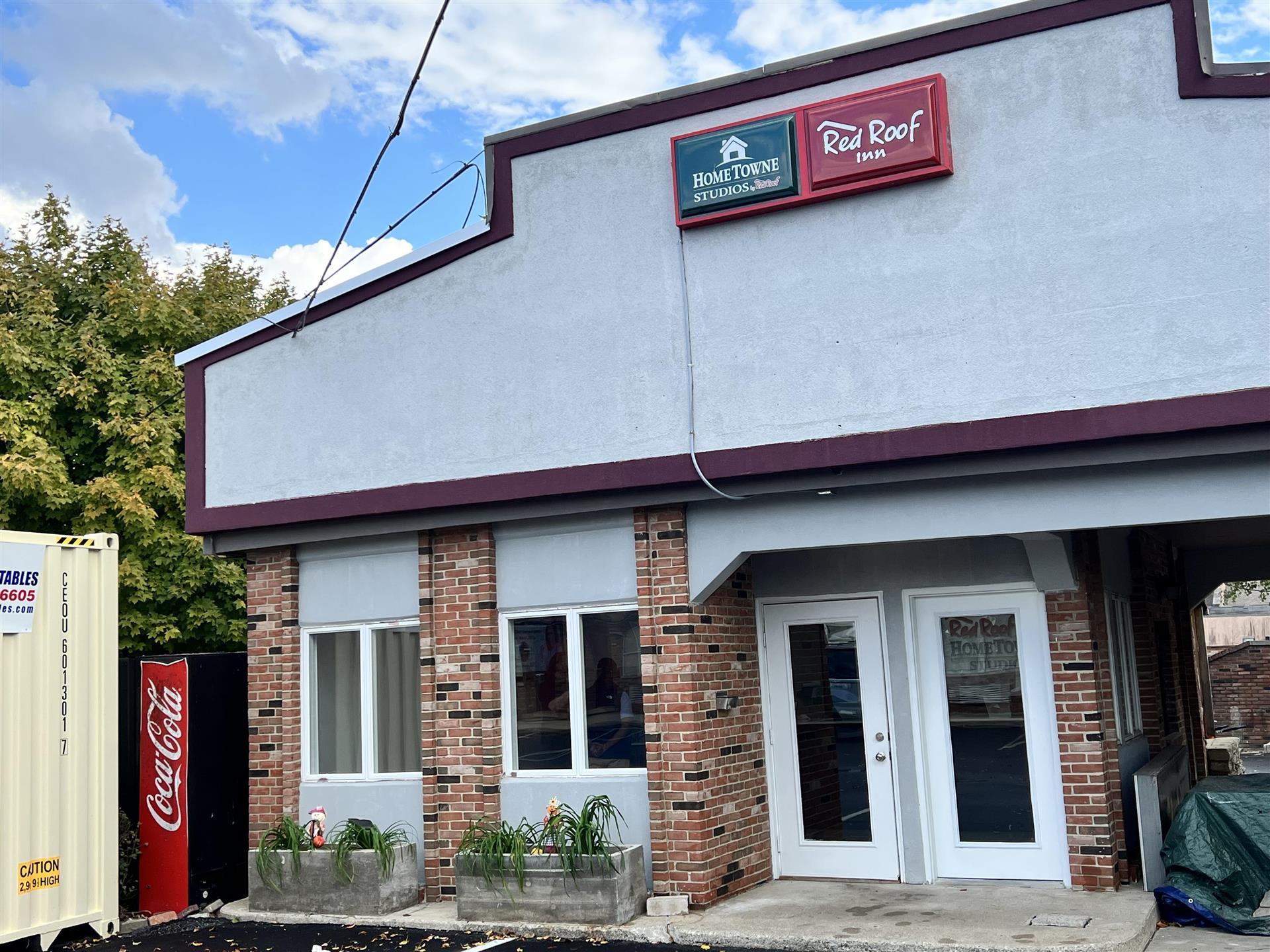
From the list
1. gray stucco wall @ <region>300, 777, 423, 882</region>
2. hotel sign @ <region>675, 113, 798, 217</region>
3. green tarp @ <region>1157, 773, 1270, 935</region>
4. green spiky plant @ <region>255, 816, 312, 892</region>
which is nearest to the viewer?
green tarp @ <region>1157, 773, 1270, 935</region>

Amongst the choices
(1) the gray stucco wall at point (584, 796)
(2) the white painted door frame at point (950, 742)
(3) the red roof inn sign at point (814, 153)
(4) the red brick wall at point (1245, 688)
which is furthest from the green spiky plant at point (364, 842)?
(4) the red brick wall at point (1245, 688)

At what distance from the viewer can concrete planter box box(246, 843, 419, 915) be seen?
1027 centimetres

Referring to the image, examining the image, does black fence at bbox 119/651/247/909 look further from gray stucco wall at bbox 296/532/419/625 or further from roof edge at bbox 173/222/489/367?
roof edge at bbox 173/222/489/367

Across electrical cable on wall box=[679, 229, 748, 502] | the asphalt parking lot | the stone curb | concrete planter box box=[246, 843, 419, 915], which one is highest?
electrical cable on wall box=[679, 229, 748, 502]

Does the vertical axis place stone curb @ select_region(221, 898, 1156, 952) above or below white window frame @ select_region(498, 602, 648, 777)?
below

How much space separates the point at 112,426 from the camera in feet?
66.5

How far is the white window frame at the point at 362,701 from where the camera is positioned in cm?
1122

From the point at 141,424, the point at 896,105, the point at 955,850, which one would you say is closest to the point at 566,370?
the point at 896,105

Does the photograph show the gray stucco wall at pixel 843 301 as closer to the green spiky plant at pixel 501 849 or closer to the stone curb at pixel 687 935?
the green spiky plant at pixel 501 849

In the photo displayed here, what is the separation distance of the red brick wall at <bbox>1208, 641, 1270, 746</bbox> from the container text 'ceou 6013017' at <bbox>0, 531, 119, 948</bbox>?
2193 cm

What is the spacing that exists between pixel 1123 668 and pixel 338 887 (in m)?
7.07

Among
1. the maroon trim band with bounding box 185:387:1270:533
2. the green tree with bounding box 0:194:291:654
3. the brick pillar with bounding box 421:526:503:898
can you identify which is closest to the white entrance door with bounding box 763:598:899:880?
the maroon trim band with bounding box 185:387:1270:533

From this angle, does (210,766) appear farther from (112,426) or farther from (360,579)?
(112,426)

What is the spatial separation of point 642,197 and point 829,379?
2.20 metres
